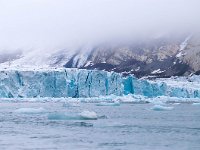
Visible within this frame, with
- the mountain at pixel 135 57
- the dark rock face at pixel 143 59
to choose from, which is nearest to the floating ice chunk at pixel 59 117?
the mountain at pixel 135 57

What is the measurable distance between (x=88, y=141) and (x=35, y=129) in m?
4.99

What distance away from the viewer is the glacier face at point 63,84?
54812 mm

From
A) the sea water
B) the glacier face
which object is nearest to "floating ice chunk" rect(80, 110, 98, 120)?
the sea water

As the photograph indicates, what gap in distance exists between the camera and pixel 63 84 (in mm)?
56875

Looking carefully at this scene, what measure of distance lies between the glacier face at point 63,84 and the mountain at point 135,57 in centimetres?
5654

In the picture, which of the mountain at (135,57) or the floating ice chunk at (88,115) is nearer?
the floating ice chunk at (88,115)

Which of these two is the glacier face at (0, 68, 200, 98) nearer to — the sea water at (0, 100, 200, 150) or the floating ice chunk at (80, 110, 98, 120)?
the sea water at (0, 100, 200, 150)

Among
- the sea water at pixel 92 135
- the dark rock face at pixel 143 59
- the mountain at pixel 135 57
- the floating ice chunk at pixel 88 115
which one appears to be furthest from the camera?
the mountain at pixel 135 57

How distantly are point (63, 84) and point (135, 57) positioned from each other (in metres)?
82.4

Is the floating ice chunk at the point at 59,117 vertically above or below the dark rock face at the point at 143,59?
below

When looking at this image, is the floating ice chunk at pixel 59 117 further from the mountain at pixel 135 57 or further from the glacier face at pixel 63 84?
the mountain at pixel 135 57

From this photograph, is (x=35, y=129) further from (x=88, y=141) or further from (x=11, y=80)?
(x=11, y=80)

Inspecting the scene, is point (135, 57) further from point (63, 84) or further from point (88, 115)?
point (88, 115)

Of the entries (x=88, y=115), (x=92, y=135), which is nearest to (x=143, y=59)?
(x=88, y=115)
